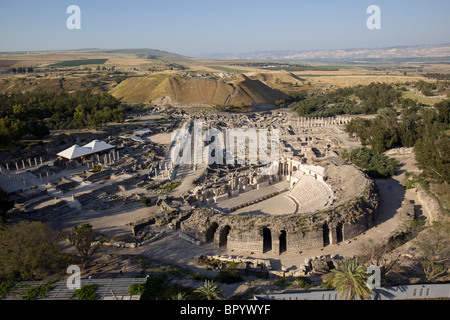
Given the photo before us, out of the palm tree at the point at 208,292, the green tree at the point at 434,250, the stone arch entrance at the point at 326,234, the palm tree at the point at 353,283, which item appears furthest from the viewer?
the stone arch entrance at the point at 326,234

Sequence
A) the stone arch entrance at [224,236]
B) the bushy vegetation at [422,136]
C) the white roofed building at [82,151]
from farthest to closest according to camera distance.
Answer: the white roofed building at [82,151]
the bushy vegetation at [422,136]
the stone arch entrance at [224,236]

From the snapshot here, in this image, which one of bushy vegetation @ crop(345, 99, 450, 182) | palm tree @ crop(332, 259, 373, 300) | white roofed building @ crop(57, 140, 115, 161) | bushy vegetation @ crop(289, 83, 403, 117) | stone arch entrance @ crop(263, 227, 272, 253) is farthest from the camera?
bushy vegetation @ crop(289, 83, 403, 117)

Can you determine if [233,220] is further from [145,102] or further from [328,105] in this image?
[145,102]

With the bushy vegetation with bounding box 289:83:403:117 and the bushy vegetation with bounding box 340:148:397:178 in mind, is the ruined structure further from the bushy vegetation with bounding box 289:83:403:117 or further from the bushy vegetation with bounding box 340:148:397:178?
the bushy vegetation with bounding box 289:83:403:117

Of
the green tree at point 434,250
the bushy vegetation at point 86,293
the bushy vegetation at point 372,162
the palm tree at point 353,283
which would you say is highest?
the bushy vegetation at point 372,162

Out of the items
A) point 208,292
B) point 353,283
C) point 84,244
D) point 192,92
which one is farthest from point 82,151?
point 192,92

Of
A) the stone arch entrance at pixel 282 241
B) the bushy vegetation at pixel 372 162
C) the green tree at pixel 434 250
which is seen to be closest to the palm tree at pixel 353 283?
the green tree at pixel 434 250

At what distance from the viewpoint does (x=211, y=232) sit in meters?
26.3

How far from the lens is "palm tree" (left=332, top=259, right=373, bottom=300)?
49.7 ft

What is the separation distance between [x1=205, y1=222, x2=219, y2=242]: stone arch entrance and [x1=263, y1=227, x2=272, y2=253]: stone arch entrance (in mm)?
4202

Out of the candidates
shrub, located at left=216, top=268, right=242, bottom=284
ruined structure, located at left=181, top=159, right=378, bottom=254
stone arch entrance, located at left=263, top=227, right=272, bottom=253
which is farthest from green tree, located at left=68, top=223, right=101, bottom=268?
stone arch entrance, located at left=263, top=227, right=272, bottom=253

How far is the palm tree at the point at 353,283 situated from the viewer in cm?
1516

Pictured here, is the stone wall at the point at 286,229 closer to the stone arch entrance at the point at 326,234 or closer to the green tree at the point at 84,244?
the stone arch entrance at the point at 326,234

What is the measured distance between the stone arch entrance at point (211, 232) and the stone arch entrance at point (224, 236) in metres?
1.00
